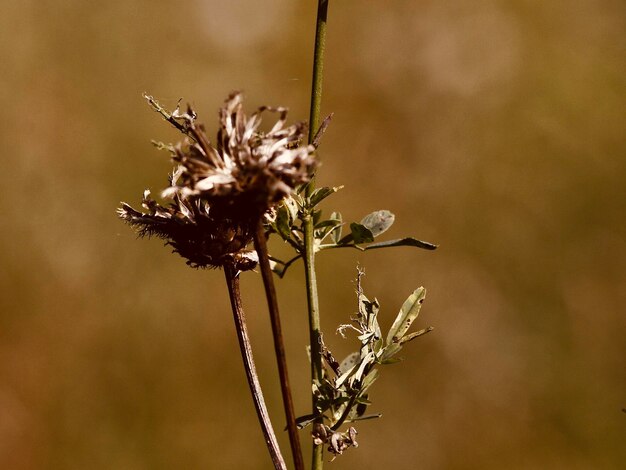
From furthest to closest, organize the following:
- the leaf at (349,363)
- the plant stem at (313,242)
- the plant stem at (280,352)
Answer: the leaf at (349,363) < the plant stem at (313,242) < the plant stem at (280,352)

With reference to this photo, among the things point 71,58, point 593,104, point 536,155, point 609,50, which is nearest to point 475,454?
point 536,155

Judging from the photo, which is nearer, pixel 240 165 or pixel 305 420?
pixel 240 165

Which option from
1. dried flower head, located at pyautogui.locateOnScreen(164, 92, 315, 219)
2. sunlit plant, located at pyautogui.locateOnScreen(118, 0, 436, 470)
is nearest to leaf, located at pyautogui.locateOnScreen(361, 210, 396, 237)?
sunlit plant, located at pyautogui.locateOnScreen(118, 0, 436, 470)

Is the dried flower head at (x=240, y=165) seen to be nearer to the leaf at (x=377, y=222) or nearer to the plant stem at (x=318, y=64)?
the plant stem at (x=318, y=64)

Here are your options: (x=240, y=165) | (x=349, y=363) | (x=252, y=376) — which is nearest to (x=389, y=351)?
(x=349, y=363)

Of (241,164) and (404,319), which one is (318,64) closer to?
(241,164)

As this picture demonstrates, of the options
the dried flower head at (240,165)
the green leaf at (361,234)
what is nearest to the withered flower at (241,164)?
the dried flower head at (240,165)

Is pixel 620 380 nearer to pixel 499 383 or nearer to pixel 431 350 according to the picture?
pixel 499 383
